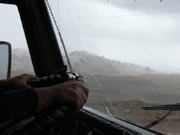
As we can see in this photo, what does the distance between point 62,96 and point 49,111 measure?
67 mm

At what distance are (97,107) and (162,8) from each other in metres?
0.75

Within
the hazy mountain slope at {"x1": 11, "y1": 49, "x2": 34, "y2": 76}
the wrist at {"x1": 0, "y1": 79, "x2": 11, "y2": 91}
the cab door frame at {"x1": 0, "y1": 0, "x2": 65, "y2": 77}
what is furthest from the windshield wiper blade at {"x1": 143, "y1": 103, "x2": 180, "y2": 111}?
the hazy mountain slope at {"x1": 11, "y1": 49, "x2": 34, "y2": 76}

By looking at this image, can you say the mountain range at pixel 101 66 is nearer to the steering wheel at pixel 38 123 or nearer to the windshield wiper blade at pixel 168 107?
the windshield wiper blade at pixel 168 107

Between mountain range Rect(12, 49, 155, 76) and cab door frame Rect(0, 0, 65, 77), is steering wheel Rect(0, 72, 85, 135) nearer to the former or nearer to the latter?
mountain range Rect(12, 49, 155, 76)

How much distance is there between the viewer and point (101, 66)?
1669 millimetres

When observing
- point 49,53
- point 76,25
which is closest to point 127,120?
point 76,25

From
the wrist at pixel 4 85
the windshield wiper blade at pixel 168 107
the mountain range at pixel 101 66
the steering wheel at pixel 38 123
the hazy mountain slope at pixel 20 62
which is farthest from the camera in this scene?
the hazy mountain slope at pixel 20 62

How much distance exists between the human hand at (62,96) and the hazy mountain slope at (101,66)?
503 millimetres

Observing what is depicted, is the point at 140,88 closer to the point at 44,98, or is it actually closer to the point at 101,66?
the point at 101,66

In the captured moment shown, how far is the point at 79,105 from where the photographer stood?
990mm

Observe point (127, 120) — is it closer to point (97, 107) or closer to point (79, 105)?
point (97, 107)

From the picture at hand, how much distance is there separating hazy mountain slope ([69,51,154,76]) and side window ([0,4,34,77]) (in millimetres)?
770

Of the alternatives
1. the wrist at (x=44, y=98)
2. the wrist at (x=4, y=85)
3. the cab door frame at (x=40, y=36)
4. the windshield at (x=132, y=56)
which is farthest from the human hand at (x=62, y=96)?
the cab door frame at (x=40, y=36)

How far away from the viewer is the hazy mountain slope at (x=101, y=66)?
4.78 ft
